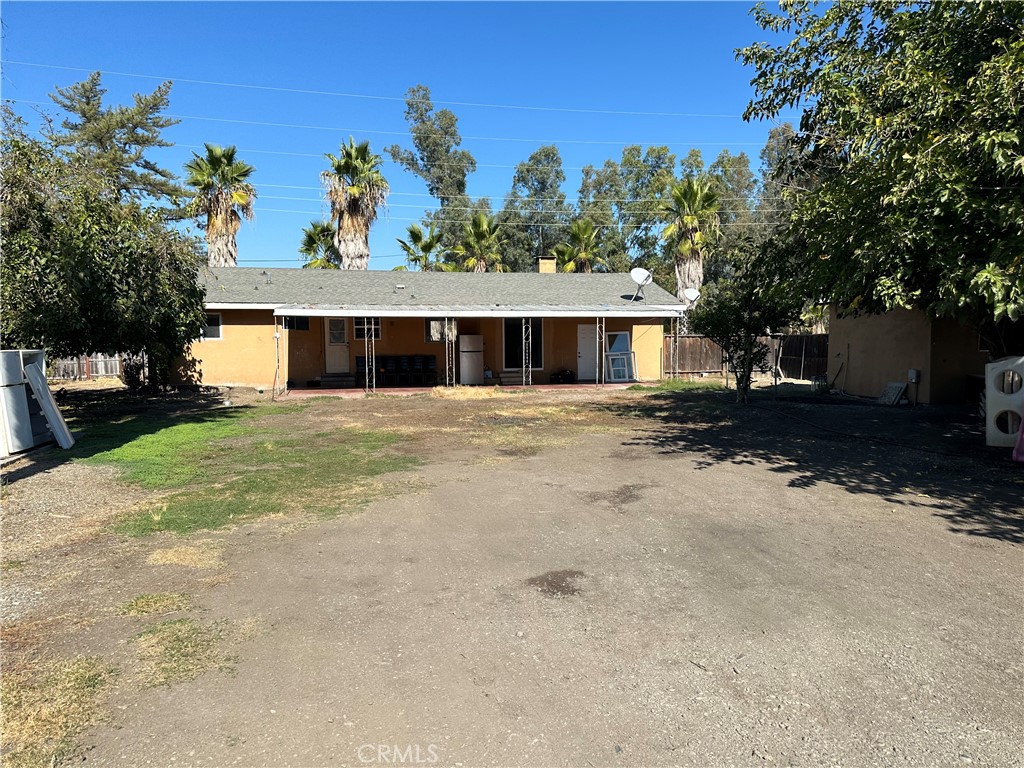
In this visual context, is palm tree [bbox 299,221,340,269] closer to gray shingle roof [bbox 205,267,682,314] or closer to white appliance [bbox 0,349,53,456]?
gray shingle roof [bbox 205,267,682,314]

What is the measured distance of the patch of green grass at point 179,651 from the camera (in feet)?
10.6

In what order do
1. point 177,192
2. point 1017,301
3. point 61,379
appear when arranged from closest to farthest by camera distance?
1. point 1017,301
2. point 61,379
3. point 177,192

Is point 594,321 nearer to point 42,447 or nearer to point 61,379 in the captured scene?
point 42,447

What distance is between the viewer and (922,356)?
47.2 ft

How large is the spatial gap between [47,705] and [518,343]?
19084 mm

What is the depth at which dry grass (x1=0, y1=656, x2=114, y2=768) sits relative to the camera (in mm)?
2605

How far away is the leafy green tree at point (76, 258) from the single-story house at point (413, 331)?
5.37m

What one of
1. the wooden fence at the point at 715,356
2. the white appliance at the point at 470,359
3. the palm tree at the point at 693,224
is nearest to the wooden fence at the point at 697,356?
the wooden fence at the point at 715,356

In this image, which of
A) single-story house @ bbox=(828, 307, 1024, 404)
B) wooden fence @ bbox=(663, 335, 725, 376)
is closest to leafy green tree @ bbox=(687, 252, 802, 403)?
single-story house @ bbox=(828, 307, 1024, 404)

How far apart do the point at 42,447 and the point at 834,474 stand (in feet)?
36.3

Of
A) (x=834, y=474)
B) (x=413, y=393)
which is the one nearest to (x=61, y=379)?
(x=413, y=393)

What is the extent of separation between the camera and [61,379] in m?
23.8

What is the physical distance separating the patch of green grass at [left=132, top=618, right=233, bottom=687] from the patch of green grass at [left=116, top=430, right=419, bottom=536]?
6.89ft

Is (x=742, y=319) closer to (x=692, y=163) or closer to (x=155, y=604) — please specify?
(x=155, y=604)
